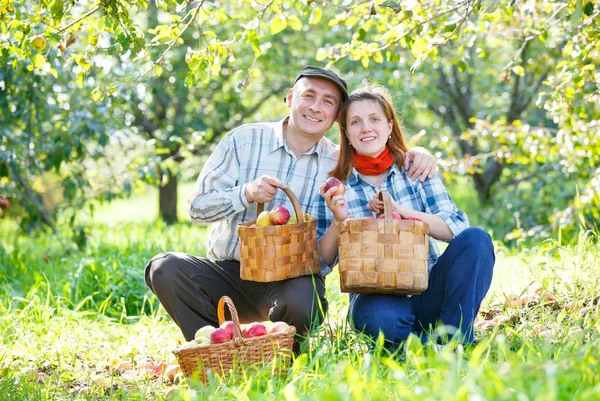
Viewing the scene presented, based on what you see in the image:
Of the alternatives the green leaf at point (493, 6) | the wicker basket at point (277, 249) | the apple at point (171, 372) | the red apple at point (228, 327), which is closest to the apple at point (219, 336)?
the red apple at point (228, 327)

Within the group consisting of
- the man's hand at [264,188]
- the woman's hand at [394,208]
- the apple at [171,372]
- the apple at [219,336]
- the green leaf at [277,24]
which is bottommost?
the apple at [171,372]


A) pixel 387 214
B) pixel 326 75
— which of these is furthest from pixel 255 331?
pixel 326 75

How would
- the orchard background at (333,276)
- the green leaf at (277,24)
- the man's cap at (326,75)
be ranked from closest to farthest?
the orchard background at (333,276)
the man's cap at (326,75)
the green leaf at (277,24)

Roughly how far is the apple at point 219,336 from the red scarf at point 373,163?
928mm

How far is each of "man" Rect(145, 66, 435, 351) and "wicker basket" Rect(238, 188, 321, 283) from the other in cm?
9

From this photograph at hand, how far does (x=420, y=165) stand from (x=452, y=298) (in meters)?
0.58

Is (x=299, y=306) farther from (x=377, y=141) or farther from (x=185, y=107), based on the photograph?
(x=185, y=107)

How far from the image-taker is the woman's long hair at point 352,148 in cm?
313

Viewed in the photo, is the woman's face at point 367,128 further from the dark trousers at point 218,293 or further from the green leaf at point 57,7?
the green leaf at point 57,7

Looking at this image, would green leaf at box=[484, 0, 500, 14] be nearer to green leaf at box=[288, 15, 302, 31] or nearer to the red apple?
green leaf at box=[288, 15, 302, 31]

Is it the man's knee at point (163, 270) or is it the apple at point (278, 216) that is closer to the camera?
the apple at point (278, 216)

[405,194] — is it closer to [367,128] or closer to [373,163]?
[373,163]

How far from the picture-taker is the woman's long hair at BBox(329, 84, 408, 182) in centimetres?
313

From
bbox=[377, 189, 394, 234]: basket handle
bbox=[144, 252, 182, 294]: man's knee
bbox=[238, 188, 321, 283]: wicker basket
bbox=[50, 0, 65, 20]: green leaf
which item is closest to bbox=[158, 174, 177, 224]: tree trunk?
bbox=[144, 252, 182, 294]: man's knee
